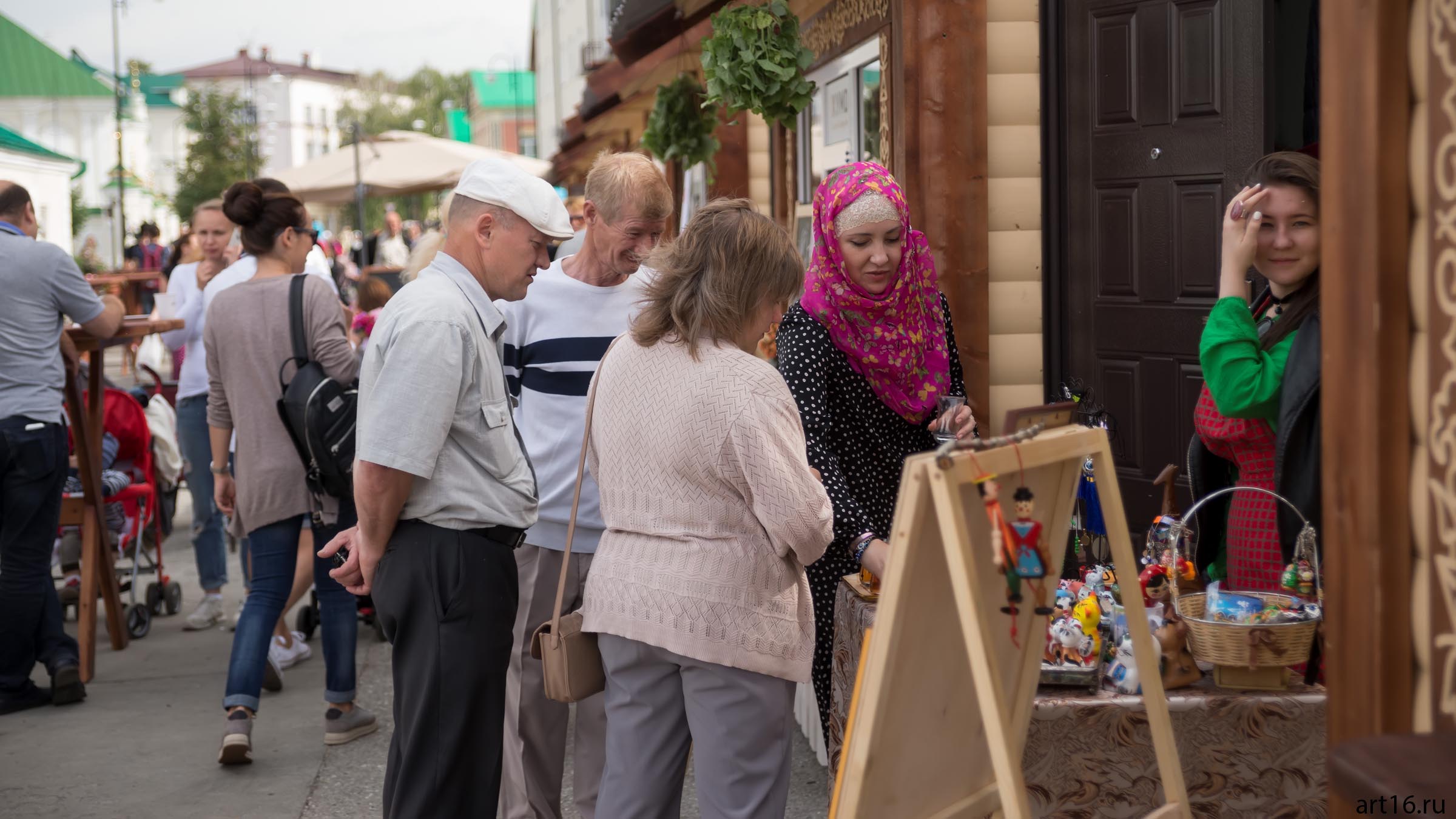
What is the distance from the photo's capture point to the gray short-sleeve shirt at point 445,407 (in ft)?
10.1

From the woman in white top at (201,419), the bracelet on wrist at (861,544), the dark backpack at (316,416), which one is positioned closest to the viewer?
the bracelet on wrist at (861,544)

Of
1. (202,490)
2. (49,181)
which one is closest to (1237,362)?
(202,490)

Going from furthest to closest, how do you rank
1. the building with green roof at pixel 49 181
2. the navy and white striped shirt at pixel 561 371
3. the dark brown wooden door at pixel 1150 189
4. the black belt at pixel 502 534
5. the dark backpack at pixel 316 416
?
the building with green roof at pixel 49 181 < the dark backpack at pixel 316 416 < the dark brown wooden door at pixel 1150 189 < the navy and white striped shirt at pixel 561 371 < the black belt at pixel 502 534

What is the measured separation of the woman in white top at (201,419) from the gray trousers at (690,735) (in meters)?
4.70

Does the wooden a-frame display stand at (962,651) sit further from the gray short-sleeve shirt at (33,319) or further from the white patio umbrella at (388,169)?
the white patio umbrella at (388,169)

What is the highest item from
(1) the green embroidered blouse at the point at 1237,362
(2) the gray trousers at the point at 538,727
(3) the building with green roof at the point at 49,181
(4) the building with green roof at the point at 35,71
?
(4) the building with green roof at the point at 35,71

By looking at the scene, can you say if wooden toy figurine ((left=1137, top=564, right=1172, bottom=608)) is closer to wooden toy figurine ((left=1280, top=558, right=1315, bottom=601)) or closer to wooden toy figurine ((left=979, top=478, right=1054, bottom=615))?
wooden toy figurine ((left=1280, top=558, right=1315, bottom=601))

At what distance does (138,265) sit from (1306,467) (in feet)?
89.2

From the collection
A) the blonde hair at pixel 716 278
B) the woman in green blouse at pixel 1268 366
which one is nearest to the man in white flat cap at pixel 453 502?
the blonde hair at pixel 716 278

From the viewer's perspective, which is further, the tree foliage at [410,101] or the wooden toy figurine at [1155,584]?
the tree foliage at [410,101]

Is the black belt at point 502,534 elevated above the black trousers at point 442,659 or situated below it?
above

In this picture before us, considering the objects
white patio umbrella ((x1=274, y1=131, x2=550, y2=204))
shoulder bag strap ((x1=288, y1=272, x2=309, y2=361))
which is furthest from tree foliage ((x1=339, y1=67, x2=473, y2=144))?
shoulder bag strap ((x1=288, y1=272, x2=309, y2=361))

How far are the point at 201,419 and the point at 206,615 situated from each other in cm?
112

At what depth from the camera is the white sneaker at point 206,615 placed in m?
7.27
